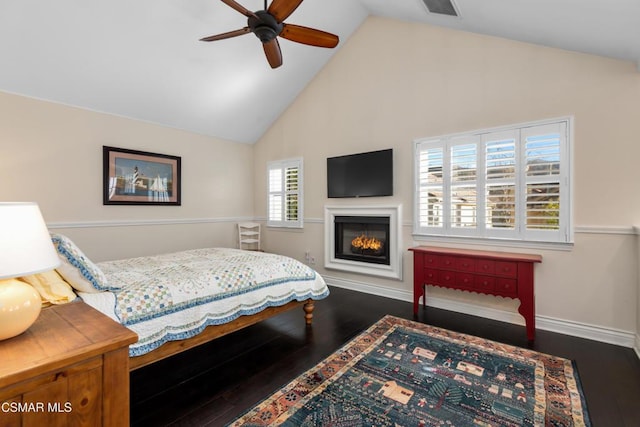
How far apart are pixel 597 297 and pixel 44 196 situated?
587cm

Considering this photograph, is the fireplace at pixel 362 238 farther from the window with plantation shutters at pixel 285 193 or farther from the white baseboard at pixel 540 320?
the window with plantation shutters at pixel 285 193

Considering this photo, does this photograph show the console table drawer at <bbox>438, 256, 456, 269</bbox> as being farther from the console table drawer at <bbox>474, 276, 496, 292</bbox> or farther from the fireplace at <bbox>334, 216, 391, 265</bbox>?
the fireplace at <bbox>334, 216, 391, 265</bbox>

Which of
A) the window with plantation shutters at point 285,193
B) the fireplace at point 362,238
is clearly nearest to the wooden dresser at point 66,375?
the fireplace at point 362,238

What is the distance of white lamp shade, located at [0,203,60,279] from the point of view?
1.04 metres

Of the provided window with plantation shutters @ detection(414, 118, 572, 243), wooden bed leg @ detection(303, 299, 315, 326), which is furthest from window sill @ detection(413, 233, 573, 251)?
wooden bed leg @ detection(303, 299, 315, 326)

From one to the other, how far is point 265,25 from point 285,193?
10.2 ft

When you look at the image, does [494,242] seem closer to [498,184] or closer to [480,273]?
[480,273]

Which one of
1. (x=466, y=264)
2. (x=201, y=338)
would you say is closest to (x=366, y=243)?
(x=466, y=264)

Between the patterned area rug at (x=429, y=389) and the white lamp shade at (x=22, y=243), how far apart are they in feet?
4.32

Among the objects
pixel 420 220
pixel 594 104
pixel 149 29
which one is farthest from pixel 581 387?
pixel 149 29

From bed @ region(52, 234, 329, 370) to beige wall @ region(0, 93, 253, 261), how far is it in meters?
1.49

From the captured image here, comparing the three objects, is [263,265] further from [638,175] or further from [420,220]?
[638,175]

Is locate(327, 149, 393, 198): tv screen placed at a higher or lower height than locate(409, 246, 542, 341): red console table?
higher

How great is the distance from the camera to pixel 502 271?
2941 mm
